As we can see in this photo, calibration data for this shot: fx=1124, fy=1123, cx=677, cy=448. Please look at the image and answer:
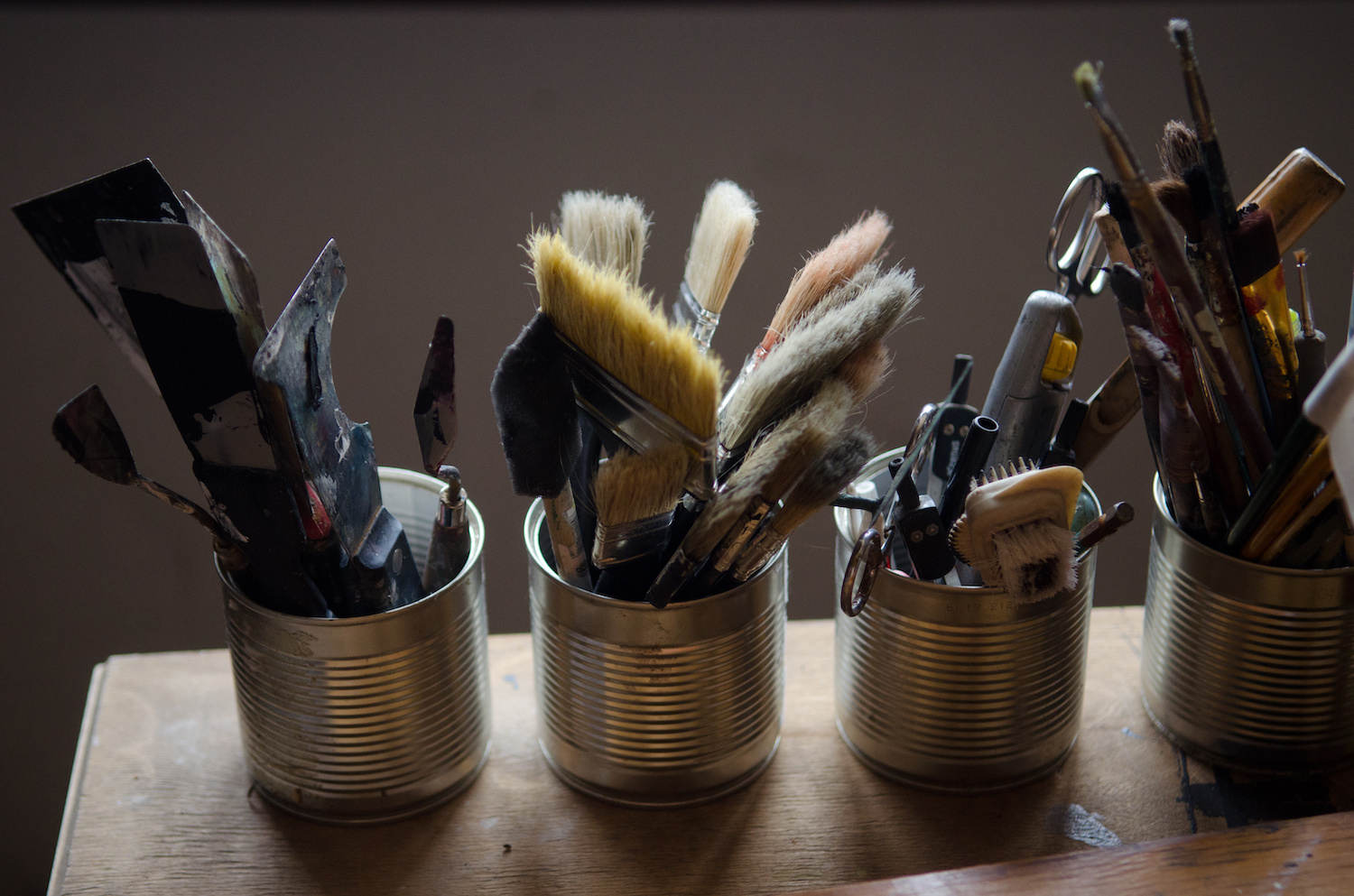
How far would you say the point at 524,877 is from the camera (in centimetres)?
58

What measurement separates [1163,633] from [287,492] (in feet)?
1.55

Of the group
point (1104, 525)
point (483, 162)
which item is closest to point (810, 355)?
point (1104, 525)

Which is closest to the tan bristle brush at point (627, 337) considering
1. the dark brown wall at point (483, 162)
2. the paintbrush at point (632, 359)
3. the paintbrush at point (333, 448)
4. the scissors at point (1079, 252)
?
the paintbrush at point (632, 359)

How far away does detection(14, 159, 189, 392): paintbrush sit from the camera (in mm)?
462

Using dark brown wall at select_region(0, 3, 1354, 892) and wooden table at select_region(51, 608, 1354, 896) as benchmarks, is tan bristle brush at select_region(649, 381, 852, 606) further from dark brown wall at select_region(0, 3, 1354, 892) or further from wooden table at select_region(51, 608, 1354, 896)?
dark brown wall at select_region(0, 3, 1354, 892)

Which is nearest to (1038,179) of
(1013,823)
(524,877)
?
(1013,823)

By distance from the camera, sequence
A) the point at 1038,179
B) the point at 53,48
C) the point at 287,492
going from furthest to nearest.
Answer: the point at 1038,179, the point at 53,48, the point at 287,492

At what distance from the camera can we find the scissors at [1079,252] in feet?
1.85

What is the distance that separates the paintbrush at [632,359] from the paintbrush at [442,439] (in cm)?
5

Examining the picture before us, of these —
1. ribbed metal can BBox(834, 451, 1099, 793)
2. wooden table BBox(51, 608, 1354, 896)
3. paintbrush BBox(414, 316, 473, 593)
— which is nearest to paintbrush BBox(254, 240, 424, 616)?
paintbrush BBox(414, 316, 473, 593)

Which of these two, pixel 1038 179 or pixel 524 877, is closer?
pixel 524 877

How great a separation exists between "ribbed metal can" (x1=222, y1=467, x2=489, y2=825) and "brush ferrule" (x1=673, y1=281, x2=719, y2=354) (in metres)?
0.15

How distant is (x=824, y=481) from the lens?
50 cm

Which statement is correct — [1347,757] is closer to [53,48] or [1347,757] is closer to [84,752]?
[84,752]
